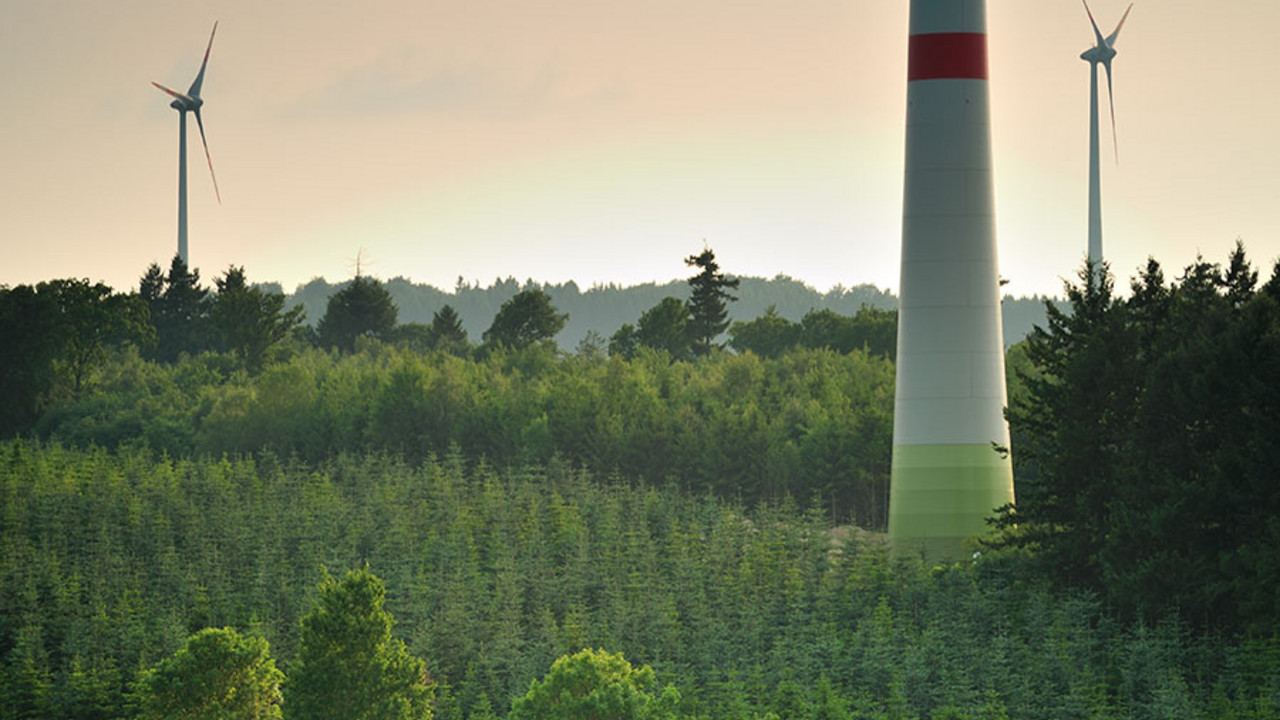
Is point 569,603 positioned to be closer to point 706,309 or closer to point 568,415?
point 568,415

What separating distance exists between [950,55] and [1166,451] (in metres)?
19.1

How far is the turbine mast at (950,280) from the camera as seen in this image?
75.3 metres

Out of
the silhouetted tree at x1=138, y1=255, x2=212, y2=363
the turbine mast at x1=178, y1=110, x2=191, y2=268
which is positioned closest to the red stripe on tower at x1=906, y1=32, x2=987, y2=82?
the turbine mast at x1=178, y1=110, x2=191, y2=268

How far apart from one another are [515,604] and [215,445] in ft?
226

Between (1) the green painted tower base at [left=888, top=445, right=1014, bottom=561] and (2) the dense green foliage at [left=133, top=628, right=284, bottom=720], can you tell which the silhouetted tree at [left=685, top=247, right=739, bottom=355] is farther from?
(2) the dense green foliage at [left=133, top=628, right=284, bottom=720]

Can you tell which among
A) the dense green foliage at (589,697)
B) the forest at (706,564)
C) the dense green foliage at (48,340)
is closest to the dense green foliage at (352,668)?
the forest at (706,564)

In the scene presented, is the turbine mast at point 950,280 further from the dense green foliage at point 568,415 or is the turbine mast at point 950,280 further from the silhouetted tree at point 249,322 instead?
the silhouetted tree at point 249,322

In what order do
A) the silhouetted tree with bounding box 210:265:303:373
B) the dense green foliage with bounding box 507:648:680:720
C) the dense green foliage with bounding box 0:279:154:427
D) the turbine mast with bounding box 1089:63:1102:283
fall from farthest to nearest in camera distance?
the silhouetted tree with bounding box 210:265:303:373 < the dense green foliage with bounding box 0:279:154:427 < the turbine mast with bounding box 1089:63:1102:283 < the dense green foliage with bounding box 507:648:680:720

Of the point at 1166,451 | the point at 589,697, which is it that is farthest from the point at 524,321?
the point at 589,697

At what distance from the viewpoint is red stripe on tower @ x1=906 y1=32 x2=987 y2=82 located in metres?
74.9

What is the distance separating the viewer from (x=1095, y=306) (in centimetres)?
→ 7494

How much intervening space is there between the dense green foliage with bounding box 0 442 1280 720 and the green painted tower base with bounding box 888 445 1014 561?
1.98m

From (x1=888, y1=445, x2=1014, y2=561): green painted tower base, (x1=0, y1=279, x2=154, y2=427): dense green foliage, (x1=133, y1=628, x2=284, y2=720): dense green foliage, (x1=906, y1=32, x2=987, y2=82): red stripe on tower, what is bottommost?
(x1=133, y1=628, x2=284, y2=720): dense green foliage

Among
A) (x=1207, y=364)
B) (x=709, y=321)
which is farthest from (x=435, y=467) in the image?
(x=709, y=321)
